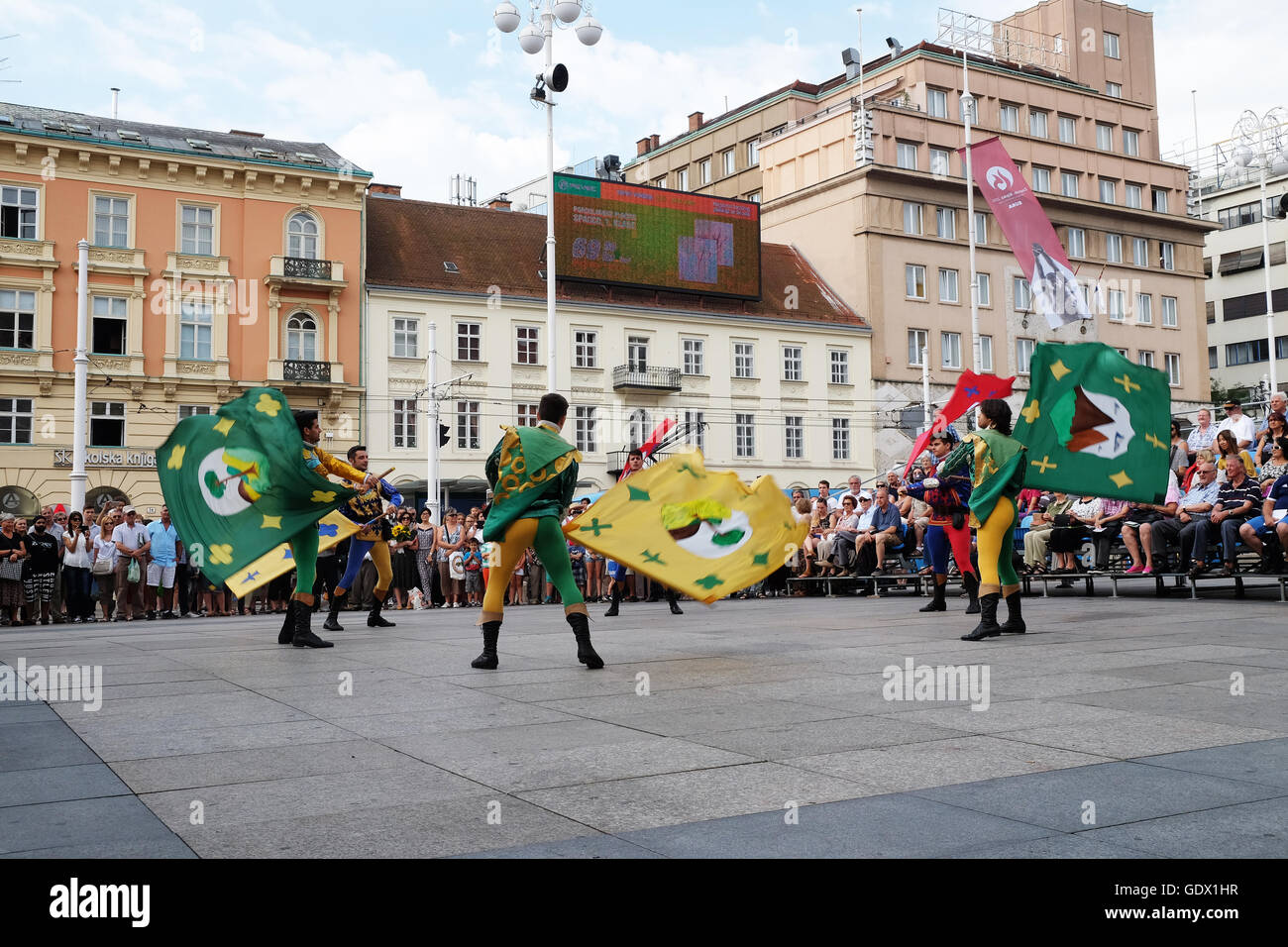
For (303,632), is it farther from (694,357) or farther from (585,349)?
(694,357)

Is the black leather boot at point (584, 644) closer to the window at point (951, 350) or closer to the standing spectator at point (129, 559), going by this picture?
the standing spectator at point (129, 559)

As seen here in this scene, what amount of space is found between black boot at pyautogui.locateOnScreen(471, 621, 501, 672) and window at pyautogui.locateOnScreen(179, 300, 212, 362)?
41.0 metres

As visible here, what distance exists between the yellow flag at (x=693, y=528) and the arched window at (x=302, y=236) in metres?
40.3

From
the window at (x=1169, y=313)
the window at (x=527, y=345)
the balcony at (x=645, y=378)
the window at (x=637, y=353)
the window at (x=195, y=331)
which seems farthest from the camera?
the window at (x=1169, y=313)

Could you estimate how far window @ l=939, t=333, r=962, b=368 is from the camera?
61469 mm

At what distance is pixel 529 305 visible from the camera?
173 ft

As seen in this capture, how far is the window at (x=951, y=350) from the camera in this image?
202 ft

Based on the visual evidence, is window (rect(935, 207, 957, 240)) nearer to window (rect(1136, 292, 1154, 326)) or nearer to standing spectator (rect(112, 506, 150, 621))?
window (rect(1136, 292, 1154, 326))

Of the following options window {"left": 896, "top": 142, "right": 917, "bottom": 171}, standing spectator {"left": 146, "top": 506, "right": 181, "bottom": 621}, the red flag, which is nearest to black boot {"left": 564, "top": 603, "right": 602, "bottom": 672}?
standing spectator {"left": 146, "top": 506, "right": 181, "bottom": 621}

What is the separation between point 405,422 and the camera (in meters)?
49.5

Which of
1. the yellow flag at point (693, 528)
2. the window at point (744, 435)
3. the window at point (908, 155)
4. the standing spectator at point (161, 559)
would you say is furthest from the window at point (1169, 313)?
the yellow flag at point (693, 528)

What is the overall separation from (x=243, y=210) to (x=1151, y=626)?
4340 centimetres
